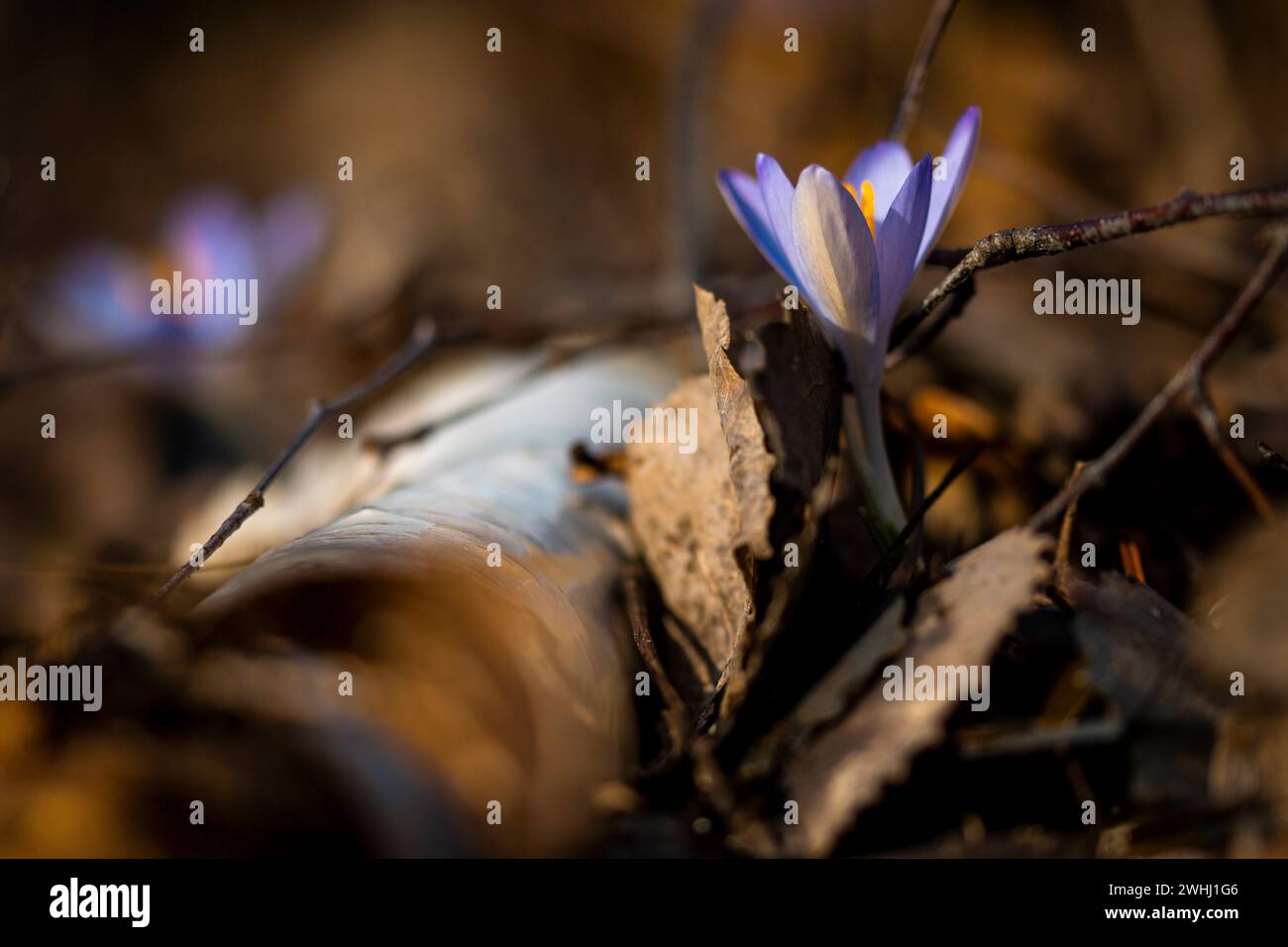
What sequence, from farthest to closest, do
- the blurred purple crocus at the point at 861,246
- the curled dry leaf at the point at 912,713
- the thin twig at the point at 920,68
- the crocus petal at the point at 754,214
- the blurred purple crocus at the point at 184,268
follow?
the blurred purple crocus at the point at 184,268 → the thin twig at the point at 920,68 → the crocus petal at the point at 754,214 → the blurred purple crocus at the point at 861,246 → the curled dry leaf at the point at 912,713

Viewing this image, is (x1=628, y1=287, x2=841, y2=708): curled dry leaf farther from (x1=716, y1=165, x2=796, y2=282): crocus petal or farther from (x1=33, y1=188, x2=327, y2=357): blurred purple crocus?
(x1=33, y1=188, x2=327, y2=357): blurred purple crocus

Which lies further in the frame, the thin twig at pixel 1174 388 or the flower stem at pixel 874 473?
the flower stem at pixel 874 473

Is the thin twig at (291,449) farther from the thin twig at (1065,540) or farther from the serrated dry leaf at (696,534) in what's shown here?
the thin twig at (1065,540)

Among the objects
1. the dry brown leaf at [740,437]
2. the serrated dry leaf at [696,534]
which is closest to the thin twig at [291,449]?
the serrated dry leaf at [696,534]
